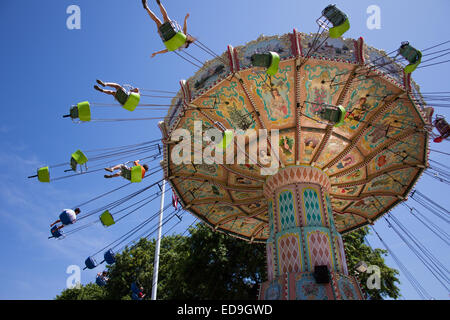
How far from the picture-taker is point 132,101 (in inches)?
338

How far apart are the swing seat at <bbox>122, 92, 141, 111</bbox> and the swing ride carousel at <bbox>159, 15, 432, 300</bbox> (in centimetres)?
196

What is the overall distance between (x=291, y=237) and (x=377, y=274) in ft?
31.1

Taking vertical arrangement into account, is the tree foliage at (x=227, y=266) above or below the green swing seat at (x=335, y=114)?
below

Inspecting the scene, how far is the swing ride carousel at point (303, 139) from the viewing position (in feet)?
30.2

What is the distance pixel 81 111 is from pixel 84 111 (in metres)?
0.07

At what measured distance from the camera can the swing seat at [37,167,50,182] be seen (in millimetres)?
9986

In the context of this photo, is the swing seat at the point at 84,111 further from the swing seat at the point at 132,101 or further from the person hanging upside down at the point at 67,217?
the person hanging upside down at the point at 67,217

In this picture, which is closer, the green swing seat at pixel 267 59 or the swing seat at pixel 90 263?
the green swing seat at pixel 267 59

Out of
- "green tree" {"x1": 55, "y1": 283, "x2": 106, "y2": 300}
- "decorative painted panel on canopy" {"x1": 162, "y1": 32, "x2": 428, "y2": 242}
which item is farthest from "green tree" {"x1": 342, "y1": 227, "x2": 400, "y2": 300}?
"green tree" {"x1": 55, "y1": 283, "x2": 106, "y2": 300}

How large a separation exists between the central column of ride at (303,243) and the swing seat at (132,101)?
5.38 meters

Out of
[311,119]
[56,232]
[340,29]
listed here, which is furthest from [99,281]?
[340,29]

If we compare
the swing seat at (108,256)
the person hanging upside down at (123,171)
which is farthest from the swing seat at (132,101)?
the swing seat at (108,256)
